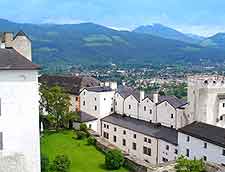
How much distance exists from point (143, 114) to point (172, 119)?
6.64 metres

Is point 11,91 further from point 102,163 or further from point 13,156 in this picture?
point 102,163

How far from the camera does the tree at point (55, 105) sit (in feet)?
190

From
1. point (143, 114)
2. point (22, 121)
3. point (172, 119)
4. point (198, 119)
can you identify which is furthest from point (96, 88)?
point (22, 121)

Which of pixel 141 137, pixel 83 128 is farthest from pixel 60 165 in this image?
pixel 83 128

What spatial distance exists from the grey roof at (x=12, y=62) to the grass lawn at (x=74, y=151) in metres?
16.5

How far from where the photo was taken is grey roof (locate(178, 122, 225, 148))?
40562 mm

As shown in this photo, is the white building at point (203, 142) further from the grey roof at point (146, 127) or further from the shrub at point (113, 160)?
the shrub at point (113, 160)

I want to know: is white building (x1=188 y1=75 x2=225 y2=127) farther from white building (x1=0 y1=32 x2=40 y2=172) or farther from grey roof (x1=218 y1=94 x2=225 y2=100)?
white building (x1=0 y1=32 x2=40 y2=172)

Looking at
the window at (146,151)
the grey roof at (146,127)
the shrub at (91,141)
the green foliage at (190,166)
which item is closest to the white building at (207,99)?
the grey roof at (146,127)

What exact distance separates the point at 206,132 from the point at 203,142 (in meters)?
1.36

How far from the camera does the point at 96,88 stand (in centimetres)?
6594

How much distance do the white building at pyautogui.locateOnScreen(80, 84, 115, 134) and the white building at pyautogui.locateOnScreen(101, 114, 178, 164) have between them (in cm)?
111

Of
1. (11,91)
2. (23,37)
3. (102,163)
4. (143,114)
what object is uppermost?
(23,37)

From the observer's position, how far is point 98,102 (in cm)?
6359
